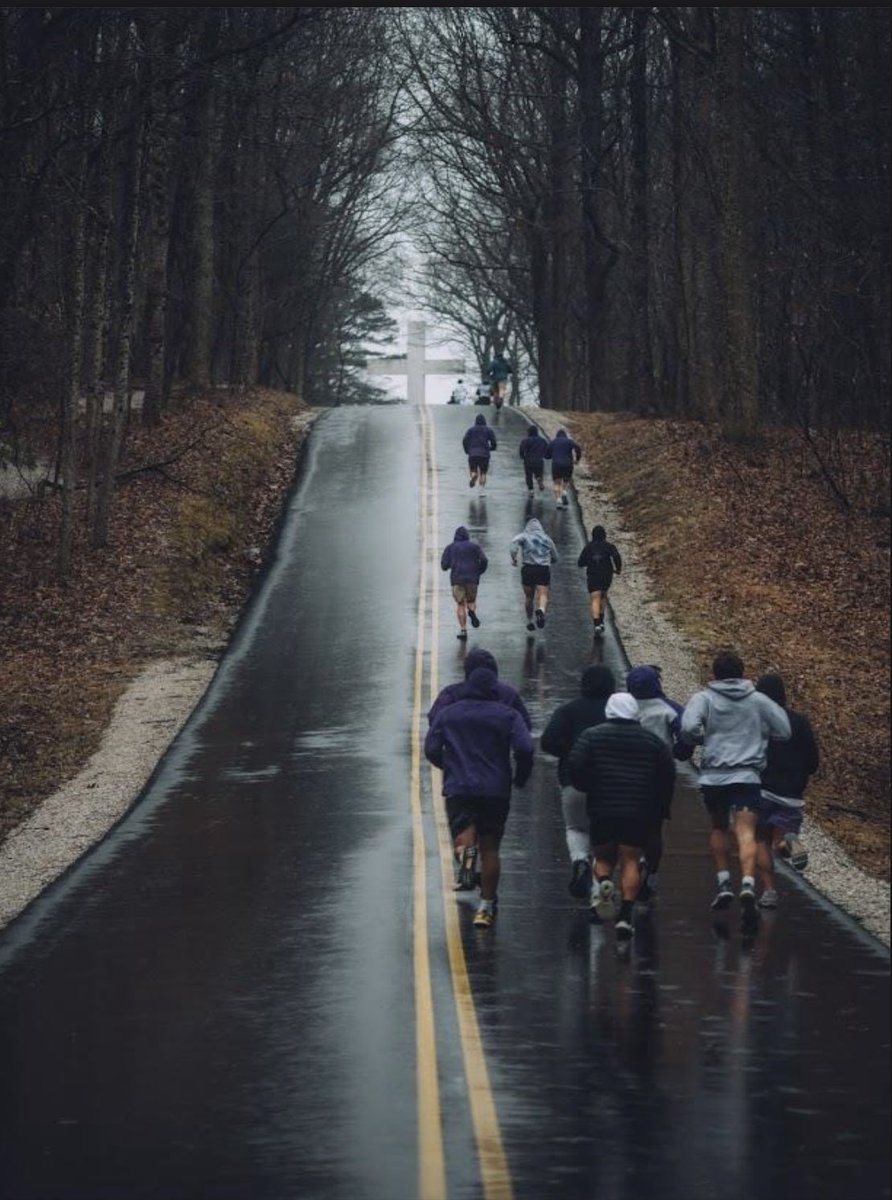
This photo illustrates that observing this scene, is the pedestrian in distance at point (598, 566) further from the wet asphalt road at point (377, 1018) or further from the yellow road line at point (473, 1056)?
the yellow road line at point (473, 1056)

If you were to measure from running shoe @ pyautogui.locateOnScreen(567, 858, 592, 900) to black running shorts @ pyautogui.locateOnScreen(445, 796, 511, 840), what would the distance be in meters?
0.66

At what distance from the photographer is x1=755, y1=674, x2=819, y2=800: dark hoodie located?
14.3 metres

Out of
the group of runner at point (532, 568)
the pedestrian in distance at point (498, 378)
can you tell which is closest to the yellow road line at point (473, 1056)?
the group of runner at point (532, 568)

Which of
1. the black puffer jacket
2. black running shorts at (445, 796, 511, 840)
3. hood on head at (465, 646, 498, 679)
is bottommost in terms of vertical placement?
black running shorts at (445, 796, 511, 840)

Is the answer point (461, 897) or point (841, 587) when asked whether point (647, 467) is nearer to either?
point (841, 587)

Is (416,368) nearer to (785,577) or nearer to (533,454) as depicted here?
(533,454)

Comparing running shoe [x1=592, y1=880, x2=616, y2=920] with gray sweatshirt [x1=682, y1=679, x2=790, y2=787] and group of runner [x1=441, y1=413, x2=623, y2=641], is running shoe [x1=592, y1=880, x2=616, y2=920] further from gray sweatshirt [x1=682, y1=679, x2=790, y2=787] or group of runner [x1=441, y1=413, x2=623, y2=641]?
group of runner [x1=441, y1=413, x2=623, y2=641]

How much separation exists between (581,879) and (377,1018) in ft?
10.0

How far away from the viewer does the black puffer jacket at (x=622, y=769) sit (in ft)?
45.3

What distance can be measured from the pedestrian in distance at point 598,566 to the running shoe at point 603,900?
48.2 feet

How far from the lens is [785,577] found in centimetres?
3356

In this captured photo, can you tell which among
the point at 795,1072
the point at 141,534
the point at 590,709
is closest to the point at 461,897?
the point at 590,709

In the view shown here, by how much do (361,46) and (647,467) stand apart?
23195 millimetres

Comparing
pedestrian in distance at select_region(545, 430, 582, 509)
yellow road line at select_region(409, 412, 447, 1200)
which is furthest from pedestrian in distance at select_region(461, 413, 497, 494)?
yellow road line at select_region(409, 412, 447, 1200)
